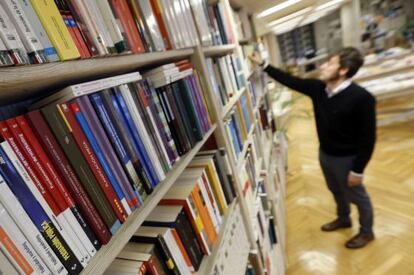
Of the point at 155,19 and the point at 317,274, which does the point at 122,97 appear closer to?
the point at 155,19

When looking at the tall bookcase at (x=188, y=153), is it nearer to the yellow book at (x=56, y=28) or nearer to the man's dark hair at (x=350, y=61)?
the yellow book at (x=56, y=28)

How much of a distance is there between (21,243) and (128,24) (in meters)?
0.56

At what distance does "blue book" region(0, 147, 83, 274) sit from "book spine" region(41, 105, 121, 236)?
85 millimetres

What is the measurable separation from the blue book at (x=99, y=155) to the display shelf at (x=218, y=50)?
741 millimetres

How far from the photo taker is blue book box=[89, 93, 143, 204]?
54 centimetres

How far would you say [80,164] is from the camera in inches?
18.9

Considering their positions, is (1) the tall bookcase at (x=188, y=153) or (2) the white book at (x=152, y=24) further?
(2) the white book at (x=152, y=24)

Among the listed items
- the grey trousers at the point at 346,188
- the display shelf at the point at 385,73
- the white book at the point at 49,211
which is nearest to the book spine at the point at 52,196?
the white book at the point at 49,211

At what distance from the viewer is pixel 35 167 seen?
42cm

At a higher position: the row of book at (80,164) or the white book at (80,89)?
the white book at (80,89)

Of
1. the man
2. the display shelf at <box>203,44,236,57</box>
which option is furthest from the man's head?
the display shelf at <box>203,44,236,57</box>

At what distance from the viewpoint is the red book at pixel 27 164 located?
1.29ft

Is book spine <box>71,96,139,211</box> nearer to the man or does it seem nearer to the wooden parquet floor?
the man

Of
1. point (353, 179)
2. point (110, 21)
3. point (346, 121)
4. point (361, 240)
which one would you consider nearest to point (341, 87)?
point (346, 121)
